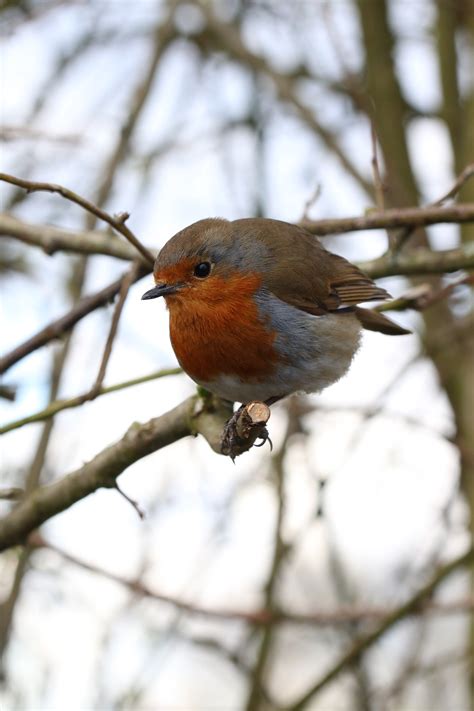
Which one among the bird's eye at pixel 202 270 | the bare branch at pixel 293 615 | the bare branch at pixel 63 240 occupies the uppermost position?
the bare branch at pixel 63 240

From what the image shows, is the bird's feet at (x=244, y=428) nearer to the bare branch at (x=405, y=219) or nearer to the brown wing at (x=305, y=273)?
the brown wing at (x=305, y=273)

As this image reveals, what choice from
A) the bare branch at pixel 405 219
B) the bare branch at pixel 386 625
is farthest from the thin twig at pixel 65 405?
the bare branch at pixel 386 625

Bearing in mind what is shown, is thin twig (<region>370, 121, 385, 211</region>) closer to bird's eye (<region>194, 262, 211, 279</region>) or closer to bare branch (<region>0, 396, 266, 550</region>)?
bird's eye (<region>194, 262, 211, 279</region>)

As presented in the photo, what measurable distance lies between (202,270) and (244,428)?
33.2 inches

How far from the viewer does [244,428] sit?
240 centimetres

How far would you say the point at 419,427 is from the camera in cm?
426

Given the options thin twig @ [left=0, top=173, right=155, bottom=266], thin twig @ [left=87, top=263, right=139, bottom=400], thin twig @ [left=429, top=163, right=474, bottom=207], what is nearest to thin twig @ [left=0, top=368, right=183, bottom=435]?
thin twig @ [left=87, top=263, right=139, bottom=400]

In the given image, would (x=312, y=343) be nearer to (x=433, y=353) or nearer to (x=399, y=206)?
(x=433, y=353)

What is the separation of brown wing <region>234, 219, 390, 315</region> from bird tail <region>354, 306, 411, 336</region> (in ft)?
0.43

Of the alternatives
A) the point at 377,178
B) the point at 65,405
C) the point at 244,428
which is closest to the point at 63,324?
the point at 65,405

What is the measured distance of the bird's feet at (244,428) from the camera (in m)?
2.39

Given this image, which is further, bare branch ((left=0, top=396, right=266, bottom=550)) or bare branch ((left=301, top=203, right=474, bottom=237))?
bare branch ((left=301, top=203, right=474, bottom=237))

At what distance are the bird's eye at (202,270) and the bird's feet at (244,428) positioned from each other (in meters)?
0.72

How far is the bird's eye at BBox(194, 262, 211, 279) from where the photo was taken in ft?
10.1
